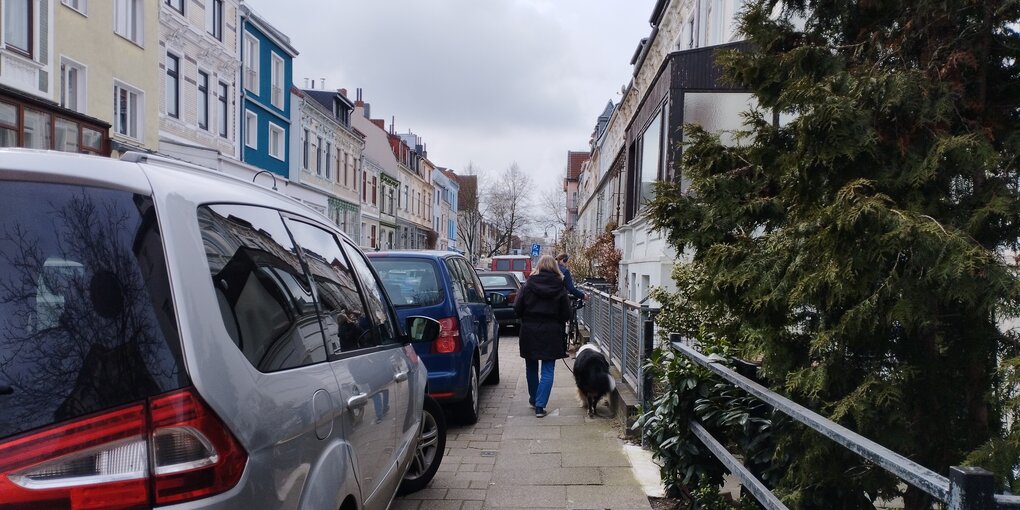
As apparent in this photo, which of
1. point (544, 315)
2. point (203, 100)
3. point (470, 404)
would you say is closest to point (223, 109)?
point (203, 100)

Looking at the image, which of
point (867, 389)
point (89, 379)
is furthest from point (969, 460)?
point (89, 379)

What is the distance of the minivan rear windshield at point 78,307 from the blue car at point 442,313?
16.7ft

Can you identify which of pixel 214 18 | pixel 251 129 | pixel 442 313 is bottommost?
pixel 442 313

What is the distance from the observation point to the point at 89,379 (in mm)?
1677

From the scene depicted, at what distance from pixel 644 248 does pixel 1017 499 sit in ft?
38.9

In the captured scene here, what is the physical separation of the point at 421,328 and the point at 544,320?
3752mm

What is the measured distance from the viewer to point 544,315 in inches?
321

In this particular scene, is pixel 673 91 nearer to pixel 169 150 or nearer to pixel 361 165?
pixel 169 150

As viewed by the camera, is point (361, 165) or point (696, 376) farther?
point (361, 165)

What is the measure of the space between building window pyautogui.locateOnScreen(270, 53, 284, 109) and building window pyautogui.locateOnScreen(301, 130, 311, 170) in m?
2.80

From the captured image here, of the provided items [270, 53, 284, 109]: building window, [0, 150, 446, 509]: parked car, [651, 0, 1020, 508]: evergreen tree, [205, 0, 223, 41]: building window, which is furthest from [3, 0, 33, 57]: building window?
[651, 0, 1020, 508]: evergreen tree

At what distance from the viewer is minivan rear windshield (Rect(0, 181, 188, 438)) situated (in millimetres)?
1646

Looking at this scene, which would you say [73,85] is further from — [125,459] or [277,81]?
[125,459]

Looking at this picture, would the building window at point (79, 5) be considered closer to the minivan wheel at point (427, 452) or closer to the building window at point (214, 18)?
the building window at point (214, 18)
